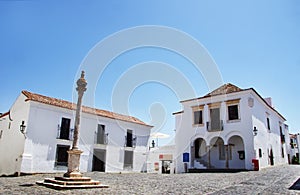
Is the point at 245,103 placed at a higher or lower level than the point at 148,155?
higher

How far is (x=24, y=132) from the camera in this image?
15.3 m

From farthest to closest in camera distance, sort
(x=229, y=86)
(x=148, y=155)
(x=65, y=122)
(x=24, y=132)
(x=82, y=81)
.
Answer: (x=148, y=155) → (x=229, y=86) → (x=65, y=122) → (x=24, y=132) → (x=82, y=81)

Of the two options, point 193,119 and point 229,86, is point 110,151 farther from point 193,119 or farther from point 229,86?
point 229,86

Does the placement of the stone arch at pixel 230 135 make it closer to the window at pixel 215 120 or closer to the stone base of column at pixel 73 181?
the window at pixel 215 120

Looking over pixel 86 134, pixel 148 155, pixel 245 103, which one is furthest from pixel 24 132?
pixel 245 103

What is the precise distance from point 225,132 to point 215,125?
96 cm

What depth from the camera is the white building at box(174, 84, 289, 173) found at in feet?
58.2

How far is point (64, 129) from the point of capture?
1761 cm

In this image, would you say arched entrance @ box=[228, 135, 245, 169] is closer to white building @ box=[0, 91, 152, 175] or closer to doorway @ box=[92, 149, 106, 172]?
white building @ box=[0, 91, 152, 175]

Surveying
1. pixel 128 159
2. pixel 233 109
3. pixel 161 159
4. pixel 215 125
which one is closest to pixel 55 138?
pixel 128 159

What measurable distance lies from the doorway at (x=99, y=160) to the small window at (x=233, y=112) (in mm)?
10284

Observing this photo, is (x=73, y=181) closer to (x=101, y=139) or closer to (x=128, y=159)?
(x=101, y=139)

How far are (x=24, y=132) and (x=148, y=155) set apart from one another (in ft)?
39.1

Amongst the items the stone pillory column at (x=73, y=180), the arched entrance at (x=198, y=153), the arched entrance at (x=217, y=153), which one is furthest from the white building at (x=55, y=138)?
the stone pillory column at (x=73, y=180)
